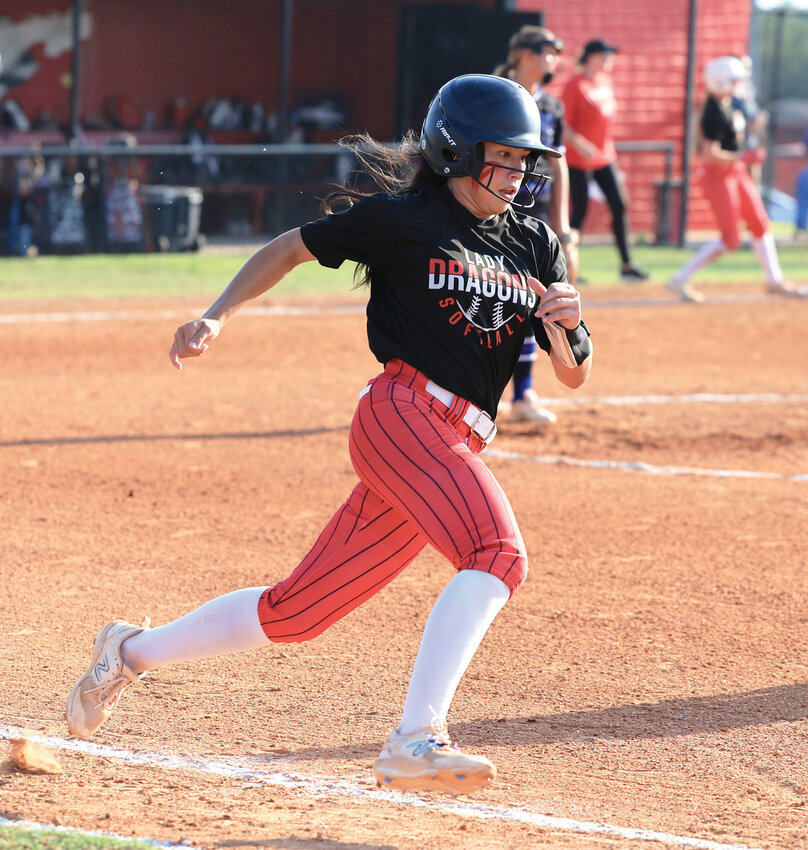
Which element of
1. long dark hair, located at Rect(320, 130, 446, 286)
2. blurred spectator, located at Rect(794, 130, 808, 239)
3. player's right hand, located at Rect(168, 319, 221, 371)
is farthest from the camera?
blurred spectator, located at Rect(794, 130, 808, 239)

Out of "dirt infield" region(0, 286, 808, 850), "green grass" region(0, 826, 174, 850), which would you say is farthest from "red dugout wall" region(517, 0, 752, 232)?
"green grass" region(0, 826, 174, 850)

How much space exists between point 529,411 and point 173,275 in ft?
25.7

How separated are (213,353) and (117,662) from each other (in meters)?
7.38

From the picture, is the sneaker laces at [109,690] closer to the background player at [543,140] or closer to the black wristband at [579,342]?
the black wristband at [579,342]

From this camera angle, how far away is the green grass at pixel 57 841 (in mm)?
3084

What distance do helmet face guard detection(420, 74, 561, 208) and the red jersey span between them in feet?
29.1

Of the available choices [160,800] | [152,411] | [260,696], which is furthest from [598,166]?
[160,800]

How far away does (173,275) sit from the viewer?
50.7 ft

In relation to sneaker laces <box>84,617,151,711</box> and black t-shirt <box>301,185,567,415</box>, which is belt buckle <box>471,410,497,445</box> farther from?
sneaker laces <box>84,617,151,711</box>

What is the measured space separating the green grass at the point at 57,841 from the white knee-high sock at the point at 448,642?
70 centimetres

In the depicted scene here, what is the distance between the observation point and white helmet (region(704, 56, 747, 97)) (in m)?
13.0

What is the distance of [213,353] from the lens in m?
11.0

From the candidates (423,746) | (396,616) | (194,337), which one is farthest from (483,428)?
(396,616)

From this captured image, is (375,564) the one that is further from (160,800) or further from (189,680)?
(189,680)
